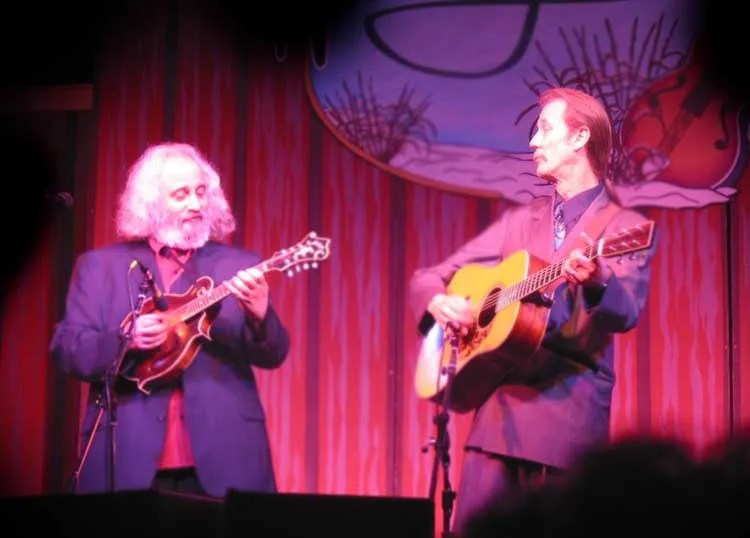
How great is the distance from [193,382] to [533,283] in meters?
1.33

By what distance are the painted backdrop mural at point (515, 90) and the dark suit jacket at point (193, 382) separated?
36.2 inches

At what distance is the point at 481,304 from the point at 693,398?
3.58 feet

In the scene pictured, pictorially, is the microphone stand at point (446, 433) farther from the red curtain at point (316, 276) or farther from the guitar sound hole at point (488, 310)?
the red curtain at point (316, 276)

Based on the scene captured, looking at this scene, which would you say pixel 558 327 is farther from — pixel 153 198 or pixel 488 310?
pixel 153 198

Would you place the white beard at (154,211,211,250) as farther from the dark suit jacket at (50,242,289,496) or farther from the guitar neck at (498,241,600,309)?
the guitar neck at (498,241,600,309)

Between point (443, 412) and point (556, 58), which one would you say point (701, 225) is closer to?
point (556, 58)

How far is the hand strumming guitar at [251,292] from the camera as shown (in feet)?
14.4

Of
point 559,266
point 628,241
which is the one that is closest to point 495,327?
point 559,266

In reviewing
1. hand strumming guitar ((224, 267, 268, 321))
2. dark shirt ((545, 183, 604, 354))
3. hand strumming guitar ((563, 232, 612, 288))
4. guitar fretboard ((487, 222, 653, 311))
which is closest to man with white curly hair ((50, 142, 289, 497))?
hand strumming guitar ((224, 267, 268, 321))

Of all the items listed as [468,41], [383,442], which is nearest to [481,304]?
[383,442]

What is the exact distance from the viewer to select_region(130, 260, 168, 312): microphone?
430 centimetres

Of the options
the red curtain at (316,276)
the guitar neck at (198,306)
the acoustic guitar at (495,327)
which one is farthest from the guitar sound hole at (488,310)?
the guitar neck at (198,306)

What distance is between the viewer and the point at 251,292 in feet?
14.4

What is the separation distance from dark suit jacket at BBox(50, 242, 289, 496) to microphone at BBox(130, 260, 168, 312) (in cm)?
10
